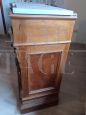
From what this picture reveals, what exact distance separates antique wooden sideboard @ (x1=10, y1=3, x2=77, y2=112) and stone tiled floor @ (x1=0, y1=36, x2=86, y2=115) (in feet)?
0.35

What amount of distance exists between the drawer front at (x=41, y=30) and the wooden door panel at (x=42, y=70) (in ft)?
0.45

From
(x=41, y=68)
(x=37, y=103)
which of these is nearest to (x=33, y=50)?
(x=41, y=68)

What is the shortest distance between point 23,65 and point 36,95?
0.35 metres

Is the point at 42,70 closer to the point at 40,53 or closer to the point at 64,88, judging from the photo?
the point at 40,53

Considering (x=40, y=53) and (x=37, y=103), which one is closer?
(x=40, y=53)

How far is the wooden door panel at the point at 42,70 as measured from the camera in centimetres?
117

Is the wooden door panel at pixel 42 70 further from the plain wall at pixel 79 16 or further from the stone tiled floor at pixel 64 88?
the plain wall at pixel 79 16

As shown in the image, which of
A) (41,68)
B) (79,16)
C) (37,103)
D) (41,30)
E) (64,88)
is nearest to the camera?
(41,30)

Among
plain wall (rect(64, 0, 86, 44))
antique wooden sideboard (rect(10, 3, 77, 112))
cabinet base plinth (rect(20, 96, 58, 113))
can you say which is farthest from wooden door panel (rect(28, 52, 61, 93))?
plain wall (rect(64, 0, 86, 44))

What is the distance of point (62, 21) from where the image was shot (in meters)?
1.05

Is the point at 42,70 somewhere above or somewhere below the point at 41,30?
below

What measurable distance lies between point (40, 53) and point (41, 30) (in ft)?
0.58

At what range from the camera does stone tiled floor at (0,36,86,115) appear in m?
1.40

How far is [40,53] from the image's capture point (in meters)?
1.13
